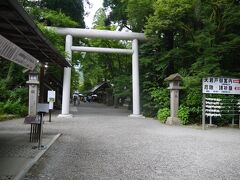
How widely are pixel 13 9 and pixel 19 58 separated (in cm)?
254

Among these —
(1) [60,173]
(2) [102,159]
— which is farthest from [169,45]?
(1) [60,173]

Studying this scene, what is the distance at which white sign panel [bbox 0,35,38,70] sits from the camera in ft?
19.3

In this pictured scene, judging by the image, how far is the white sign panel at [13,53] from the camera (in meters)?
5.88

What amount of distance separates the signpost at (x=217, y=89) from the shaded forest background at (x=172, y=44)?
0.67 m

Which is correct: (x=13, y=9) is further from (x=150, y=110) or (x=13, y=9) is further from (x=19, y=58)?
(x=150, y=110)

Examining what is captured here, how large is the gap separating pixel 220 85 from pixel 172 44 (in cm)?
730

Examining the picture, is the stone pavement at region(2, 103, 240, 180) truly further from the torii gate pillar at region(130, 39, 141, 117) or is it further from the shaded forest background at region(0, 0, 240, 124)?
the torii gate pillar at region(130, 39, 141, 117)

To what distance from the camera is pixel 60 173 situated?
6293mm

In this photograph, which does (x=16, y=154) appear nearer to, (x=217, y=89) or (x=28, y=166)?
(x=28, y=166)

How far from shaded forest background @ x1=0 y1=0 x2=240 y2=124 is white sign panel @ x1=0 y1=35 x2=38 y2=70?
9977 mm

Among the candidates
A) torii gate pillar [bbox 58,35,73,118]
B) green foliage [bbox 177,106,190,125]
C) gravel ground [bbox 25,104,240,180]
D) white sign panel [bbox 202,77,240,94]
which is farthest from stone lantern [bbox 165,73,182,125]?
torii gate pillar [bbox 58,35,73,118]

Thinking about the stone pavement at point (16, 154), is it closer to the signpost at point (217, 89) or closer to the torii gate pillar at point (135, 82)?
the signpost at point (217, 89)

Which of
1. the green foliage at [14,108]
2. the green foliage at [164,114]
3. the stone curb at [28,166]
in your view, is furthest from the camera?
the green foliage at [14,108]

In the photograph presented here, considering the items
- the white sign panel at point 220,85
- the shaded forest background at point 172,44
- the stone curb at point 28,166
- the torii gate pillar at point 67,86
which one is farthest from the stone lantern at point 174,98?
the stone curb at point 28,166
